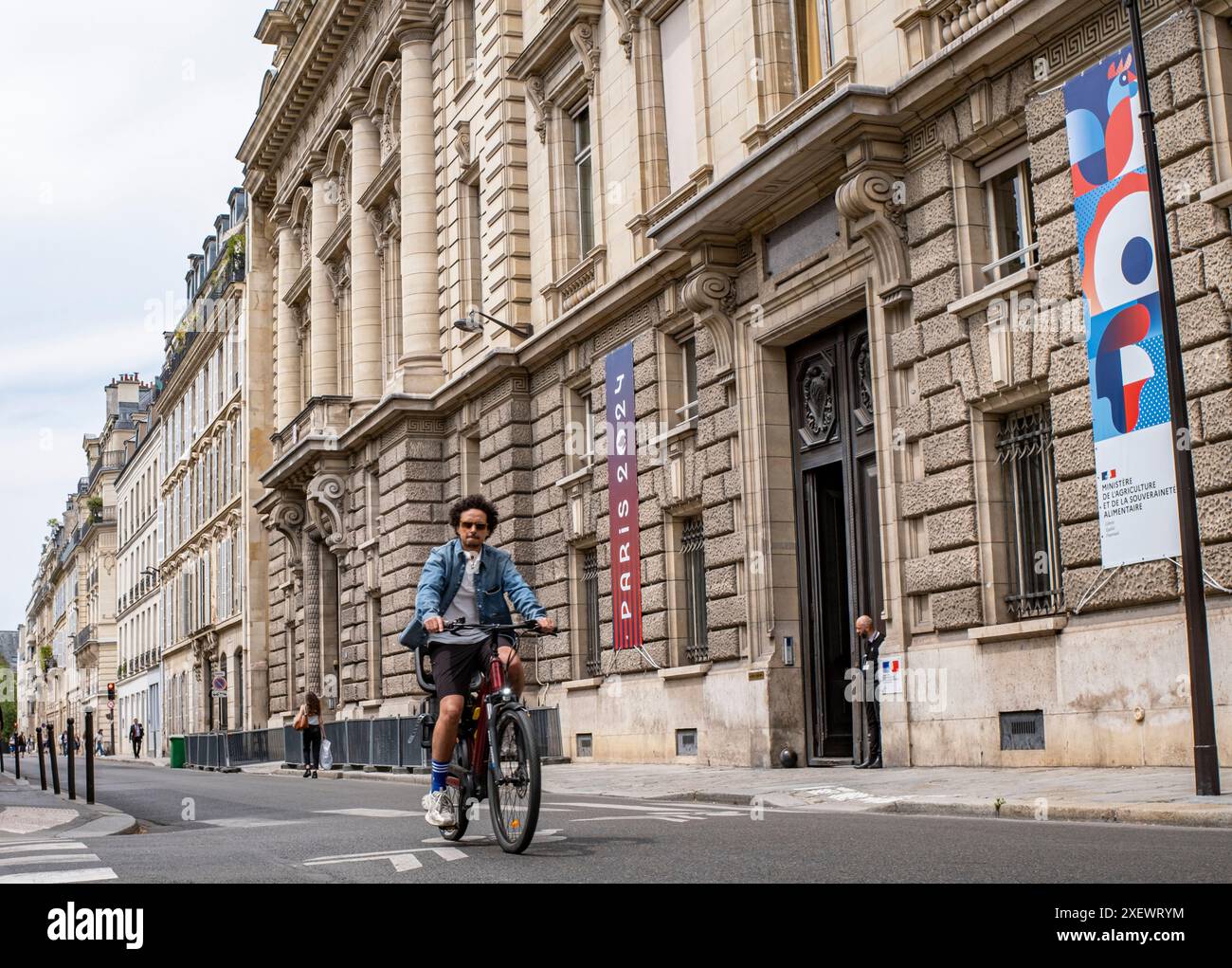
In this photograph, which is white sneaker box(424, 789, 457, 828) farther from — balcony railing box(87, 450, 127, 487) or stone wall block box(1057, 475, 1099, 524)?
balcony railing box(87, 450, 127, 487)

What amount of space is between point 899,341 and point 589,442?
29.2ft

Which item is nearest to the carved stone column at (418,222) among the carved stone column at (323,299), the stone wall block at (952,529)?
the carved stone column at (323,299)

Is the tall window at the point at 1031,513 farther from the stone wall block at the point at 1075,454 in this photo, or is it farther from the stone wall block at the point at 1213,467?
the stone wall block at the point at 1213,467

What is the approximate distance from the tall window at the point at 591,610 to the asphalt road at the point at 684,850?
12362mm

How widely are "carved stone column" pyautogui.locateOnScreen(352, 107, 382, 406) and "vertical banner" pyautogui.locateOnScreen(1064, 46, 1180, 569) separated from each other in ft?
74.3

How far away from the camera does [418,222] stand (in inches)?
1217

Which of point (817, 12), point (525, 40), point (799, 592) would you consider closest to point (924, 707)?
point (799, 592)

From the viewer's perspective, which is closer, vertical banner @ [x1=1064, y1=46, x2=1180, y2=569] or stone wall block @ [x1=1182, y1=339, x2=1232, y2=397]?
stone wall block @ [x1=1182, y1=339, x2=1232, y2=397]

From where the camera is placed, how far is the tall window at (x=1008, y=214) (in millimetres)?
15289

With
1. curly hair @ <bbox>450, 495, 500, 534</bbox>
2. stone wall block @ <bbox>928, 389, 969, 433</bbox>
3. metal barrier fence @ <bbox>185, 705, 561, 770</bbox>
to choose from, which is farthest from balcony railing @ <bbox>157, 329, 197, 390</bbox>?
curly hair @ <bbox>450, 495, 500, 534</bbox>

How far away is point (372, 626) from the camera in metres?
33.0

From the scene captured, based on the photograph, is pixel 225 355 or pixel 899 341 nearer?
pixel 899 341

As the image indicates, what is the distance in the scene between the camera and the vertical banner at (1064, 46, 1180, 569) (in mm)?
12734
